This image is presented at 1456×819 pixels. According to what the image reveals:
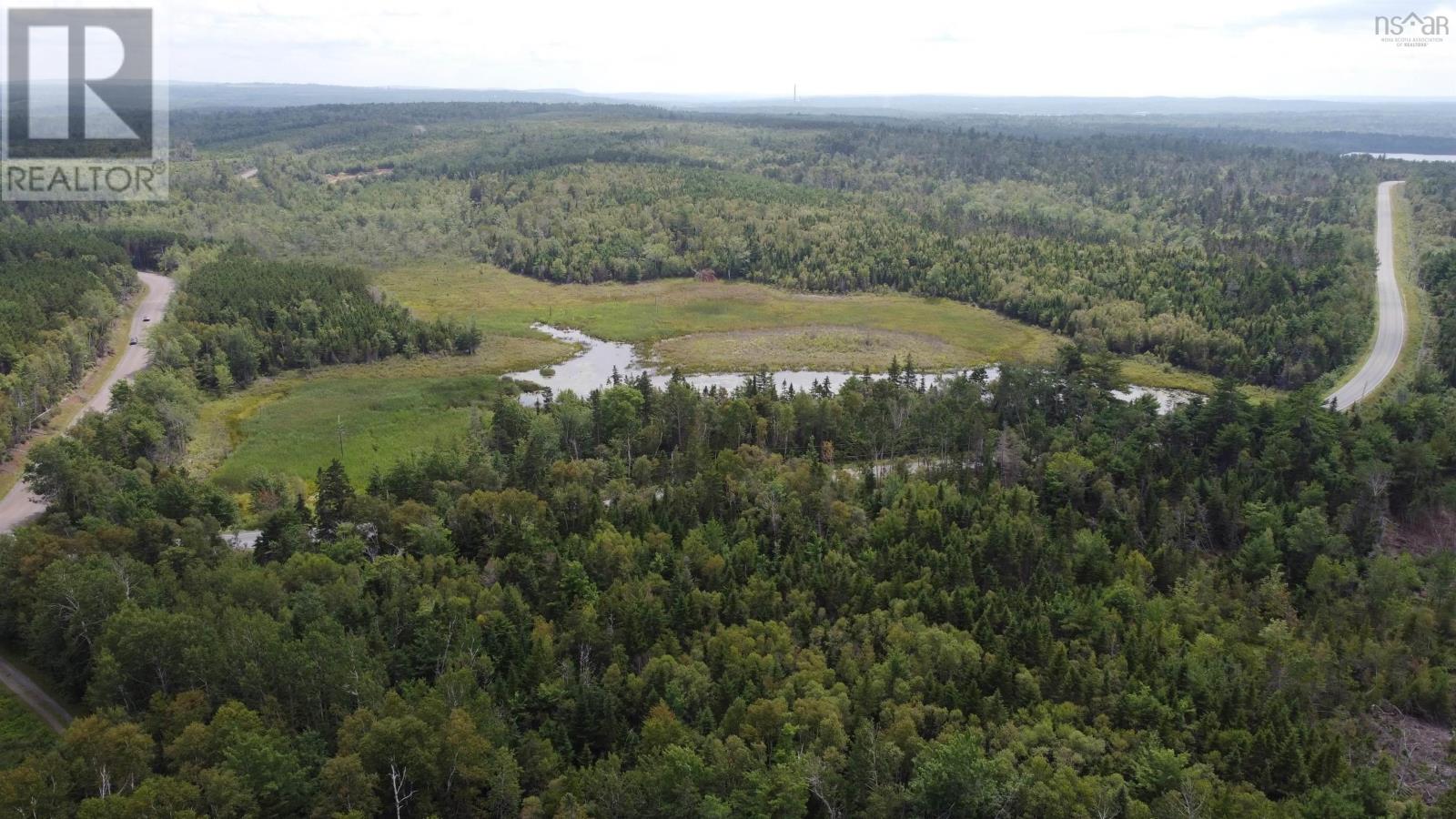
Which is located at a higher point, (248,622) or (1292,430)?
(1292,430)

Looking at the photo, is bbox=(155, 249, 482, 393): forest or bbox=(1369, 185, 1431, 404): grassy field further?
bbox=(155, 249, 482, 393): forest

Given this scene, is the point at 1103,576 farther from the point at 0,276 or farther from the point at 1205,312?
the point at 0,276

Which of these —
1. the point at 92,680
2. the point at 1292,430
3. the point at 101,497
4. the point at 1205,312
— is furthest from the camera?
the point at 1205,312

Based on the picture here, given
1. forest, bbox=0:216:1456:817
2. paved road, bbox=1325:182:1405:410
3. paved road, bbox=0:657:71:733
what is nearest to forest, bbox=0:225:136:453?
forest, bbox=0:216:1456:817

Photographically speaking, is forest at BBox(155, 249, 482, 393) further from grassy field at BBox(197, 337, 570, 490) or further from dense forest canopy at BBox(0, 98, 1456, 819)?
dense forest canopy at BBox(0, 98, 1456, 819)

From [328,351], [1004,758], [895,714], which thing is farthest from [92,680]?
[328,351]

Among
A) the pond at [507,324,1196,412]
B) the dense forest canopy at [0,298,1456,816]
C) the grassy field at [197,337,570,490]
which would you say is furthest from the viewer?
the pond at [507,324,1196,412]
